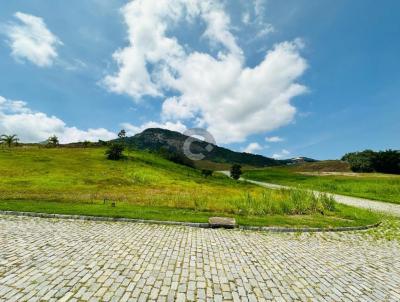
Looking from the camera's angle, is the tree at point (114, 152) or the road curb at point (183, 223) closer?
the road curb at point (183, 223)

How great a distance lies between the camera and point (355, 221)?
18.1 meters

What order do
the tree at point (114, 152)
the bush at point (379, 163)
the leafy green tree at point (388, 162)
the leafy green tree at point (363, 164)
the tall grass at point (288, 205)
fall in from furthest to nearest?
the leafy green tree at point (363, 164), the bush at point (379, 163), the leafy green tree at point (388, 162), the tree at point (114, 152), the tall grass at point (288, 205)

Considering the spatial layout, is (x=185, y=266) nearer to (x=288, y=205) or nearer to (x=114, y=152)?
(x=288, y=205)

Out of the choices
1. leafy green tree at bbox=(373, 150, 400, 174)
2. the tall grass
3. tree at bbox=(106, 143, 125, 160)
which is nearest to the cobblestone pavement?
the tall grass

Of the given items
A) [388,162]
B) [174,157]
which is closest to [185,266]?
[174,157]

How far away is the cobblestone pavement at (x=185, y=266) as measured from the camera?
22.3ft

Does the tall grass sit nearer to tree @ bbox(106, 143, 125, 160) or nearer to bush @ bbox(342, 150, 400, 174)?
tree @ bbox(106, 143, 125, 160)

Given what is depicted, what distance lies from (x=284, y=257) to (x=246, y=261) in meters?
1.80

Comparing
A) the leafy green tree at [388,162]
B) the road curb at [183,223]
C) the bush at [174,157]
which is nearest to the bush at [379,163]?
the leafy green tree at [388,162]

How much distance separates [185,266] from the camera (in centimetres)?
857

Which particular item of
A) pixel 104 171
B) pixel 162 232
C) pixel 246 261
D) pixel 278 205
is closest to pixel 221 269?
pixel 246 261

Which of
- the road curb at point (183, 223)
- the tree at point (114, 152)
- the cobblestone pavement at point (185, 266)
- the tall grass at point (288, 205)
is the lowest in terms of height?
the cobblestone pavement at point (185, 266)

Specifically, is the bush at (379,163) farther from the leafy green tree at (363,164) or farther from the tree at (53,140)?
the tree at (53,140)

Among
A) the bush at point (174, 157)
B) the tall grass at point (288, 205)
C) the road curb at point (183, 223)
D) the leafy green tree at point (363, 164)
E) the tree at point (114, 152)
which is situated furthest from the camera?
the bush at point (174, 157)
